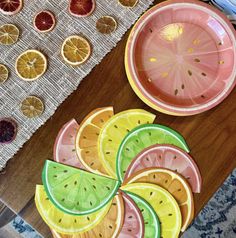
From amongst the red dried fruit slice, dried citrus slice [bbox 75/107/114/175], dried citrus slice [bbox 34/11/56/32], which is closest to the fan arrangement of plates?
dried citrus slice [bbox 75/107/114/175]

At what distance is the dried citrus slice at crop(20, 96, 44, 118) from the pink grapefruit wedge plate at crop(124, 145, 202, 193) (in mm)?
247

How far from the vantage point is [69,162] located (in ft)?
3.24

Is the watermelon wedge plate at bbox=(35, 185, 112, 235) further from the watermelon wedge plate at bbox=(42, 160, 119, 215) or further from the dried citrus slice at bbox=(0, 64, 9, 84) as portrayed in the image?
the dried citrus slice at bbox=(0, 64, 9, 84)

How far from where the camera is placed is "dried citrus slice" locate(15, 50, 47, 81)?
1005 mm

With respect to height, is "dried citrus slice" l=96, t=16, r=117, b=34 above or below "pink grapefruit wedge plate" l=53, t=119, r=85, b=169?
above

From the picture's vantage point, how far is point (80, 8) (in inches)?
40.6

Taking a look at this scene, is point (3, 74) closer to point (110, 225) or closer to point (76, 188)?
point (76, 188)

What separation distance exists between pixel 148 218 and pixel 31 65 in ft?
1.44

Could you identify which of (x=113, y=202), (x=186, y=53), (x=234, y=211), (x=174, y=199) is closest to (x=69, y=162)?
(x=113, y=202)

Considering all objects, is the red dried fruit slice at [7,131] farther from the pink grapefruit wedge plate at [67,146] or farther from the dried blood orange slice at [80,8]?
the dried blood orange slice at [80,8]

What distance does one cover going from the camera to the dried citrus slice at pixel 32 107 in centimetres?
100

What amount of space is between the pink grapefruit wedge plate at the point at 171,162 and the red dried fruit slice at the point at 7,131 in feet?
0.92

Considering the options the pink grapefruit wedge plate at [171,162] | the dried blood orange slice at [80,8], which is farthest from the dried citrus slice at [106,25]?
the pink grapefruit wedge plate at [171,162]

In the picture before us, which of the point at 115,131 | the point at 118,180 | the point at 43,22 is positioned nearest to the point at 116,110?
the point at 115,131
